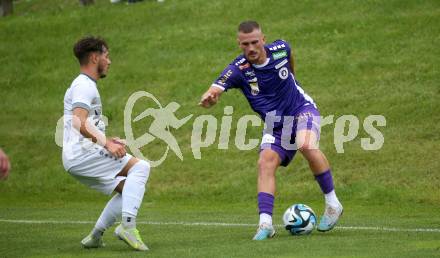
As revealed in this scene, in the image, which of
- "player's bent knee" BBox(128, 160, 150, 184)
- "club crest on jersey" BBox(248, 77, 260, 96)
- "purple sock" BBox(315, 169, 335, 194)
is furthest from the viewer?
"club crest on jersey" BBox(248, 77, 260, 96)

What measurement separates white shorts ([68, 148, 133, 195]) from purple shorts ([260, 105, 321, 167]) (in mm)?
1901

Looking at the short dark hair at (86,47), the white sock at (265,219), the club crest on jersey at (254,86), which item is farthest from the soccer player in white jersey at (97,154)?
the club crest on jersey at (254,86)

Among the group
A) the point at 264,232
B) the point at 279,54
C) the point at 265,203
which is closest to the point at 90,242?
the point at 264,232

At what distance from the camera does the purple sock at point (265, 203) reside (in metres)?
10.9

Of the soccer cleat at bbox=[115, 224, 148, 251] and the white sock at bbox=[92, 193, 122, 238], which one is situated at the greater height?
the white sock at bbox=[92, 193, 122, 238]

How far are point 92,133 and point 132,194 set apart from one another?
2.41 feet

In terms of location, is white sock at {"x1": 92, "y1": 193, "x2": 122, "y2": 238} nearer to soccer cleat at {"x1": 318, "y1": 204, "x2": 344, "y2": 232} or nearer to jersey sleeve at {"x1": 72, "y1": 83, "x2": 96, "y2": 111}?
jersey sleeve at {"x1": 72, "y1": 83, "x2": 96, "y2": 111}

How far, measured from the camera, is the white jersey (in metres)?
9.77

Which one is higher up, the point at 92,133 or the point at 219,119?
the point at 92,133

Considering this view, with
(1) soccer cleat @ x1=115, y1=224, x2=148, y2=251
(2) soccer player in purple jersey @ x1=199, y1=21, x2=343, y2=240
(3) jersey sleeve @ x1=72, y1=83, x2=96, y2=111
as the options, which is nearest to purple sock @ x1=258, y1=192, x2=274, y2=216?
(2) soccer player in purple jersey @ x1=199, y1=21, x2=343, y2=240

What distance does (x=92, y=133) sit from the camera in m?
9.70

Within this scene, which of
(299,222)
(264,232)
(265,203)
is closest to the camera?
(264,232)

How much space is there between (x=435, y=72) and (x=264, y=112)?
11616 mm

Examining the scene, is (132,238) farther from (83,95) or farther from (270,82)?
(270,82)
